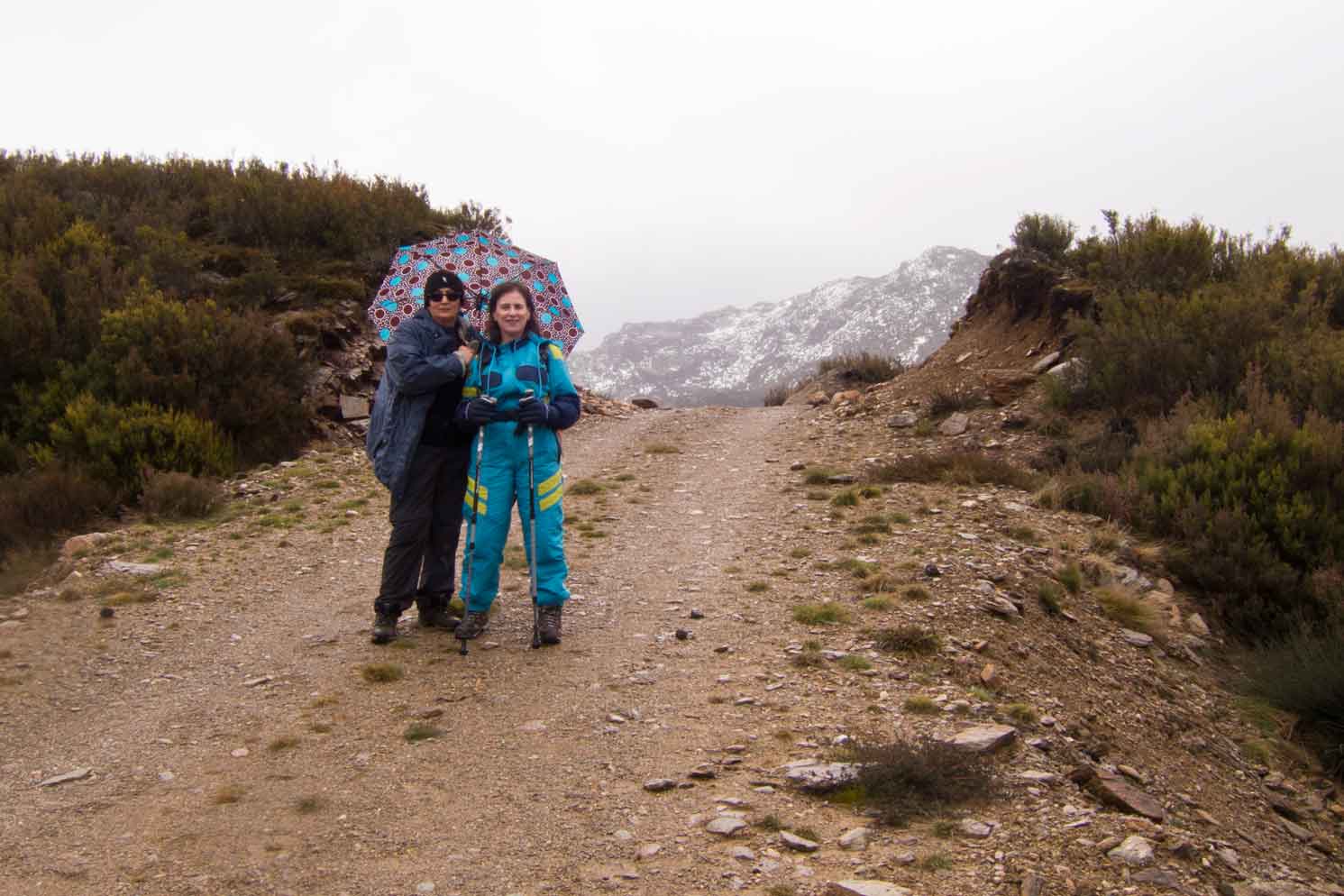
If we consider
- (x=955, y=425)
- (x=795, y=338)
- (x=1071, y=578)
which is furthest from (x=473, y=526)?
(x=795, y=338)

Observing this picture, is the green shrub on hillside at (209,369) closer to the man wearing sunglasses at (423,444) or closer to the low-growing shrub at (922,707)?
the man wearing sunglasses at (423,444)

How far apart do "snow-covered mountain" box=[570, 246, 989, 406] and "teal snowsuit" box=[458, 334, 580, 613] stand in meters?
41.8

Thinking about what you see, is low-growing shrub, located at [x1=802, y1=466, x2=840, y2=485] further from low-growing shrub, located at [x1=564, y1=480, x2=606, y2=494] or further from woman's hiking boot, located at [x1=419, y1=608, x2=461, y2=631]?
woman's hiking boot, located at [x1=419, y1=608, x2=461, y2=631]

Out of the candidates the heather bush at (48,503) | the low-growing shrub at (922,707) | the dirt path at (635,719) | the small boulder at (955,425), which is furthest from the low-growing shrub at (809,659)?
the small boulder at (955,425)

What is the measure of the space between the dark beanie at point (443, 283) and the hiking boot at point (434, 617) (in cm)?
206

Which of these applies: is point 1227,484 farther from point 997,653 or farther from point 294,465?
point 294,465

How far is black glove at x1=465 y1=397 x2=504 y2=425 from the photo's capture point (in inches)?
223

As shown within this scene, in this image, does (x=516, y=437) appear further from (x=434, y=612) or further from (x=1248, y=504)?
(x=1248, y=504)

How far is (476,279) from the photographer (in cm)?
658

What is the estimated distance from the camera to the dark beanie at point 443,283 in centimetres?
589

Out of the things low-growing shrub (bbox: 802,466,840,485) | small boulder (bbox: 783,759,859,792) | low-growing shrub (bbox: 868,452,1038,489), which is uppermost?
low-growing shrub (bbox: 868,452,1038,489)

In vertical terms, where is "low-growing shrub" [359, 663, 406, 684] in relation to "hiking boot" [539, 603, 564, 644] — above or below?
below

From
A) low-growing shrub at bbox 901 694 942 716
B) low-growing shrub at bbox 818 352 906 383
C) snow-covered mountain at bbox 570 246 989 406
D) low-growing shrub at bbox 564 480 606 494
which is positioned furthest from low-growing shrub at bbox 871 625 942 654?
snow-covered mountain at bbox 570 246 989 406

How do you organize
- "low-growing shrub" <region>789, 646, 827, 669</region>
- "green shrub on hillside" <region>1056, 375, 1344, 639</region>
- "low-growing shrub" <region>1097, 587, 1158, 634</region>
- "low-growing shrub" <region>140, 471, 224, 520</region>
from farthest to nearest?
1. "low-growing shrub" <region>140, 471, 224, 520</region>
2. "green shrub on hillside" <region>1056, 375, 1344, 639</region>
3. "low-growing shrub" <region>1097, 587, 1158, 634</region>
4. "low-growing shrub" <region>789, 646, 827, 669</region>
